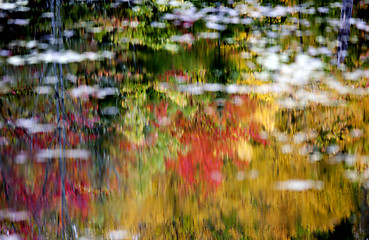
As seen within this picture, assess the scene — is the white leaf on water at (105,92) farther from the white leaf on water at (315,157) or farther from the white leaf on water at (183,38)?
the white leaf on water at (315,157)

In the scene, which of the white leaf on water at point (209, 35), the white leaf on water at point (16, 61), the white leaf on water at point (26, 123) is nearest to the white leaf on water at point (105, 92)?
the white leaf on water at point (26, 123)

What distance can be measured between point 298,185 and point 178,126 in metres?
1.06

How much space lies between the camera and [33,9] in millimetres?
4668

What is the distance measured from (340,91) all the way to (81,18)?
341 cm

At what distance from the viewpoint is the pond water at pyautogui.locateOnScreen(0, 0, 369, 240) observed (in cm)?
189

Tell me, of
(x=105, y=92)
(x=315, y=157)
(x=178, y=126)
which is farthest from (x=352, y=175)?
(x=105, y=92)

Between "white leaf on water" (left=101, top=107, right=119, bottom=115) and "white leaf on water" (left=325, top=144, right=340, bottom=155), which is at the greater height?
"white leaf on water" (left=101, top=107, right=119, bottom=115)

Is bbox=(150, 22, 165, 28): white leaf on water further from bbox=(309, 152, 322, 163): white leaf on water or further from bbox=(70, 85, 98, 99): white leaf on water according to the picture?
bbox=(309, 152, 322, 163): white leaf on water

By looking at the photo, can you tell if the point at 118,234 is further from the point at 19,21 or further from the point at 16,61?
the point at 19,21

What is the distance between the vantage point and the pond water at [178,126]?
6.19 feet

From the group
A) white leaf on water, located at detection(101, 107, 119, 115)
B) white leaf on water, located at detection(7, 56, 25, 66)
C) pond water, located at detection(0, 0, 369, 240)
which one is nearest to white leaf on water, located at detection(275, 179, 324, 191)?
pond water, located at detection(0, 0, 369, 240)

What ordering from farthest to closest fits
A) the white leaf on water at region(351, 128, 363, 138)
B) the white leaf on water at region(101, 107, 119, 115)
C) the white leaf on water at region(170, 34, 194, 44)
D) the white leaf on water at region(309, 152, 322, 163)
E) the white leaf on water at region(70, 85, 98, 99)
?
1. the white leaf on water at region(170, 34, 194, 44)
2. the white leaf on water at region(70, 85, 98, 99)
3. the white leaf on water at region(101, 107, 119, 115)
4. the white leaf on water at region(351, 128, 363, 138)
5. the white leaf on water at region(309, 152, 322, 163)

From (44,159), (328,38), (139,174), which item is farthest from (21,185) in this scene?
(328,38)

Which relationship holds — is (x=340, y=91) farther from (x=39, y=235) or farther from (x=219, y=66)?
(x=39, y=235)
